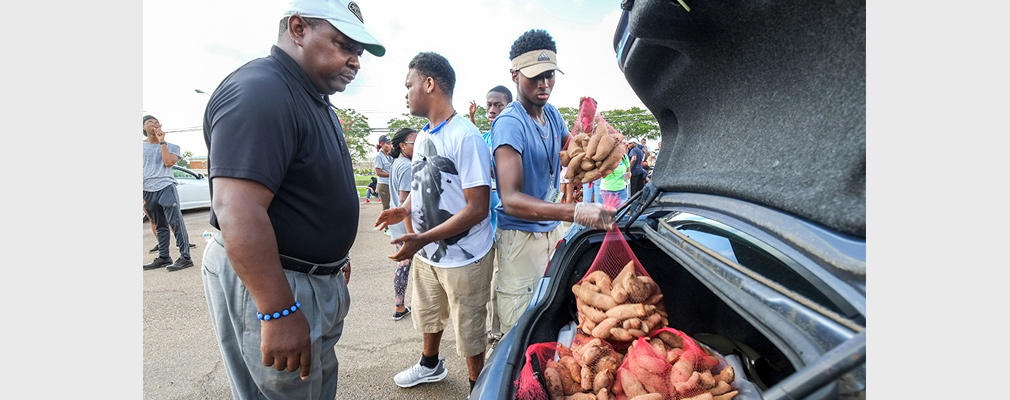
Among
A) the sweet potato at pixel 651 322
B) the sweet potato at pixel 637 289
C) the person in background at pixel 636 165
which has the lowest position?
the sweet potato at pixel 651 322

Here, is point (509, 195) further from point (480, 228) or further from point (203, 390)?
point (203, 390)

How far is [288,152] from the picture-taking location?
1391 mm

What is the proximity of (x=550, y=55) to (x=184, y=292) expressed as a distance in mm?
4782

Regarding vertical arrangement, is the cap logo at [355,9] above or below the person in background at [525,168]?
above

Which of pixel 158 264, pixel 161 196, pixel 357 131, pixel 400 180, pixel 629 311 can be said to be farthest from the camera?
pixel 357 131

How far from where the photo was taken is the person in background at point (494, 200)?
2709 millimetres

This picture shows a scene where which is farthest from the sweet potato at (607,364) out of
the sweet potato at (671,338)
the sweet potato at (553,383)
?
the sweet potato at (671,338)

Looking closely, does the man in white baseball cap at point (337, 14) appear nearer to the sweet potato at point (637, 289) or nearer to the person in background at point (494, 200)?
the person in background at point (494, 200)

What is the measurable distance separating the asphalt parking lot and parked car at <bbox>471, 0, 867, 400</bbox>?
1.63 metres

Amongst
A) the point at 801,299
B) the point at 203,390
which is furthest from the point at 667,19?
the point at 203,390

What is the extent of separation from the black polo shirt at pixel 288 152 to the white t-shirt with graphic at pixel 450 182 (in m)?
0.67

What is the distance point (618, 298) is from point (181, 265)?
6172 mm

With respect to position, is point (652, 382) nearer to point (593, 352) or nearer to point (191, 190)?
point (593, 352)

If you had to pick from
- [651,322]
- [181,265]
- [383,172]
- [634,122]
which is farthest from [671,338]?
[634,122]
